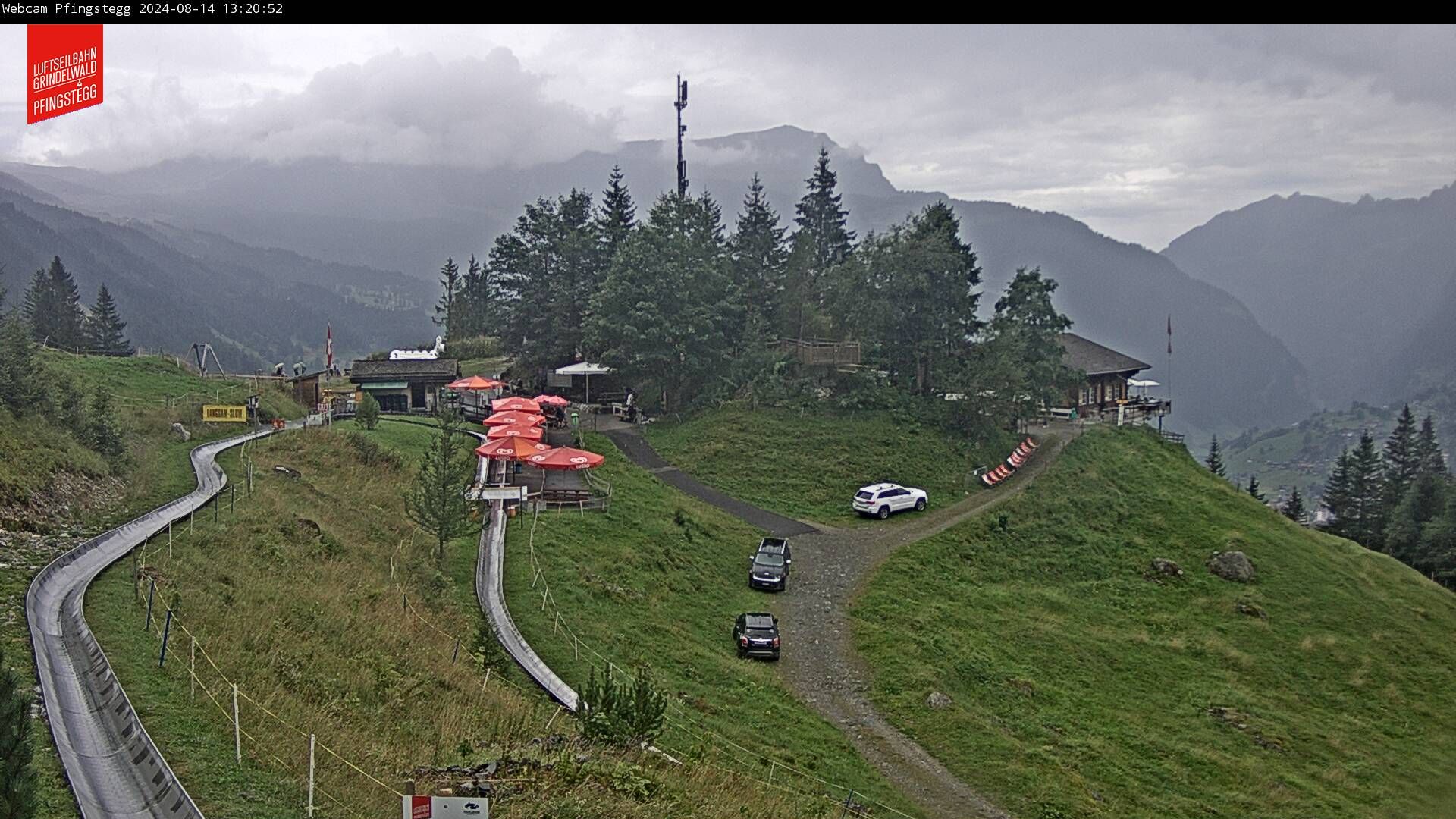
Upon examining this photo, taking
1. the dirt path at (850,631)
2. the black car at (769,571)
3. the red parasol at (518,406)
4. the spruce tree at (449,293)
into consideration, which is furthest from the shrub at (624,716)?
the spruce tree at (449,293)

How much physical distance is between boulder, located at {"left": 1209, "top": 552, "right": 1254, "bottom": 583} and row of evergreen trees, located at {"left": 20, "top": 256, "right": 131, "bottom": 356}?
77909 millimetres

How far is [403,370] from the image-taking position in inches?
2174

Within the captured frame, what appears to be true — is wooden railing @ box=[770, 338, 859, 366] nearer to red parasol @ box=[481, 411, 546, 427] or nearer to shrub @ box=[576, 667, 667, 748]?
red parasol @ box=[481, 411, 546, 427]

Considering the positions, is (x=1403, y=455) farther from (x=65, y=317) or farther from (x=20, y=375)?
(x=65, y=317)

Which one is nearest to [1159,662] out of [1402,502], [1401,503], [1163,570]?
[1163,570]

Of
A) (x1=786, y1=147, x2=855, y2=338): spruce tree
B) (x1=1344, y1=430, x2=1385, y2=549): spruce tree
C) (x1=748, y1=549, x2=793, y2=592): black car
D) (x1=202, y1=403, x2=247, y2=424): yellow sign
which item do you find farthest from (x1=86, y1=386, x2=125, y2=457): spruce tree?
(x1=1344, y1=430, x2=1385, y2=549): spruce tree

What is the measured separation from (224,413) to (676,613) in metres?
23.1

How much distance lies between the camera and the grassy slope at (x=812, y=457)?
37594 mm

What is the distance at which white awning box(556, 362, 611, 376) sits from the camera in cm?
5231

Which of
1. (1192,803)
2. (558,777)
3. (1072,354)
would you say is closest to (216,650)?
(558,777)

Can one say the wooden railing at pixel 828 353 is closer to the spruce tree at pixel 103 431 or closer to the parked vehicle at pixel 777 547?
the parked vehicle at pixel 777 547

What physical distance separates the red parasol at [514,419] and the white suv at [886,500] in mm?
13378
